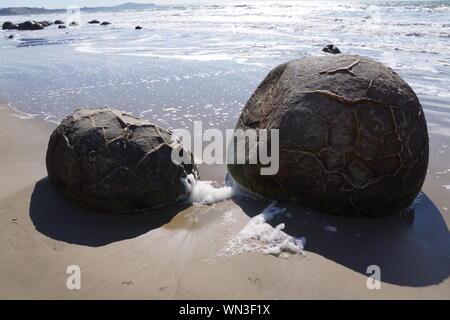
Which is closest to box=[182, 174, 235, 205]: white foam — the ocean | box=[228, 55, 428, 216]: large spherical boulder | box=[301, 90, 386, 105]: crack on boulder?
box=[228, 55, 428, 216]: large spherical boulder

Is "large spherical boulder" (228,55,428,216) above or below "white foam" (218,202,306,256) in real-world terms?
above

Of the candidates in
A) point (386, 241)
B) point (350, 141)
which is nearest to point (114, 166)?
point (350, 141)

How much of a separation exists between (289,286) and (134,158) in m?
1.54

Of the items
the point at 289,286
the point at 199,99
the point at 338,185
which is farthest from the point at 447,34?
the point at 289,286

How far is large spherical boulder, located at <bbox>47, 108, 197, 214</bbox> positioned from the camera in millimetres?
3117

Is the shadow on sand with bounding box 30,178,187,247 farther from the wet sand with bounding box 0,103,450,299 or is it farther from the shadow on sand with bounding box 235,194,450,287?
the shadow on sand with bounding box 235,194,450,287

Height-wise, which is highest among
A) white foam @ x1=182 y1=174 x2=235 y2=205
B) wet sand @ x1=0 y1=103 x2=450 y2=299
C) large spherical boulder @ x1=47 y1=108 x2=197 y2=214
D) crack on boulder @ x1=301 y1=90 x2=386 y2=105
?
crack on boulder @ x1=301 y1=90 x2=386 y2=105

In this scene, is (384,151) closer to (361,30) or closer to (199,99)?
(199,99)

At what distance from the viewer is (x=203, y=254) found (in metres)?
2.69

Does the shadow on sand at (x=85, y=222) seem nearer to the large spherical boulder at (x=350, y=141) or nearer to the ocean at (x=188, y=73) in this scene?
the large spherical boulder at (x=350, y=141)

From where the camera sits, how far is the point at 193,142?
191 inches

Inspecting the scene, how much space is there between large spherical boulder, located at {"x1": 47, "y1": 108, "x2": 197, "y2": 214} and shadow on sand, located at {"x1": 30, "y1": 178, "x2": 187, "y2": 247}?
7 centimetres

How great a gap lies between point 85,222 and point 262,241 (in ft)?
4.36

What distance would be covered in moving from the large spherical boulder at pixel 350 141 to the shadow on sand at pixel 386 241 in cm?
11
